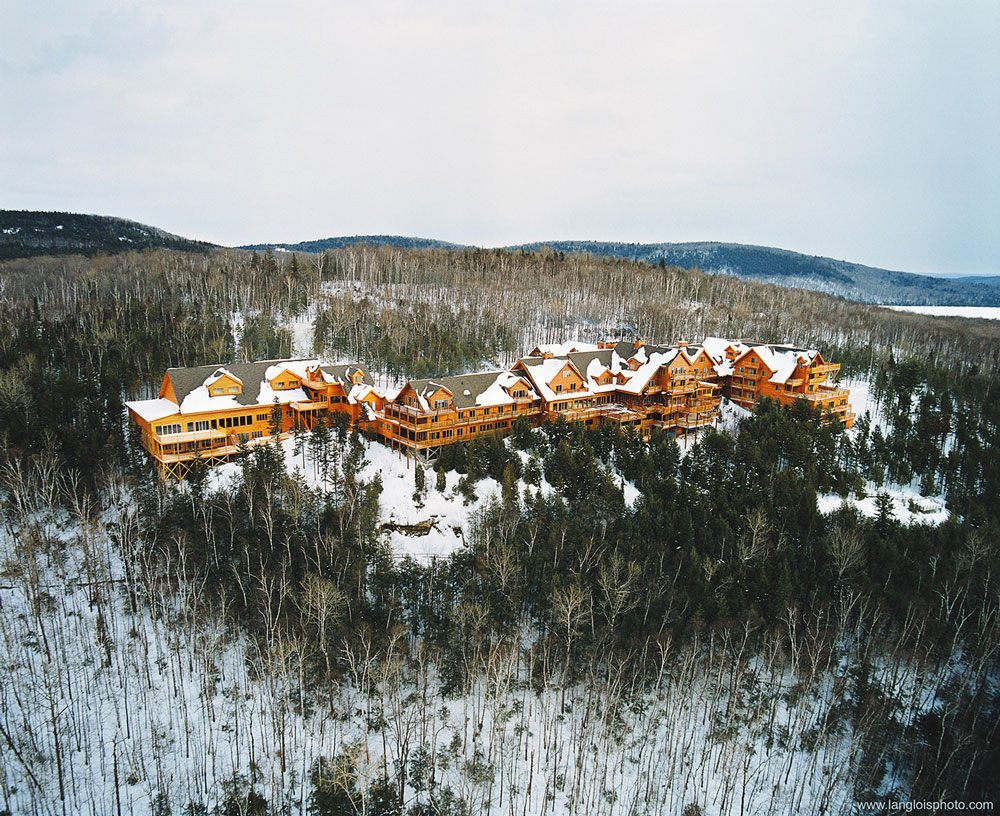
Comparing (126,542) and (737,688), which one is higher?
(126,542)

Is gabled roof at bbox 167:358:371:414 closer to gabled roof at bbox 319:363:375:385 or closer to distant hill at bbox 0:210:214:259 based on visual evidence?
gabled roof at bbox 319:363:375:385

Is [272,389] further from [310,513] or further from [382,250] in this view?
[382,250]

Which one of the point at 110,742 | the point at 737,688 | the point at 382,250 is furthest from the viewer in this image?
the point at 382,250

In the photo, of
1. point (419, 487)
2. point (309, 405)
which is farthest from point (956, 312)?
point (309, 405)

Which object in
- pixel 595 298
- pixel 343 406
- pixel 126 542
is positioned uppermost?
pixel 595 298

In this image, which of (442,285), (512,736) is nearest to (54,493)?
(512,736)

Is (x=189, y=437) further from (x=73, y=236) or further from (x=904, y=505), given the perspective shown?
(x=73, y=236)
